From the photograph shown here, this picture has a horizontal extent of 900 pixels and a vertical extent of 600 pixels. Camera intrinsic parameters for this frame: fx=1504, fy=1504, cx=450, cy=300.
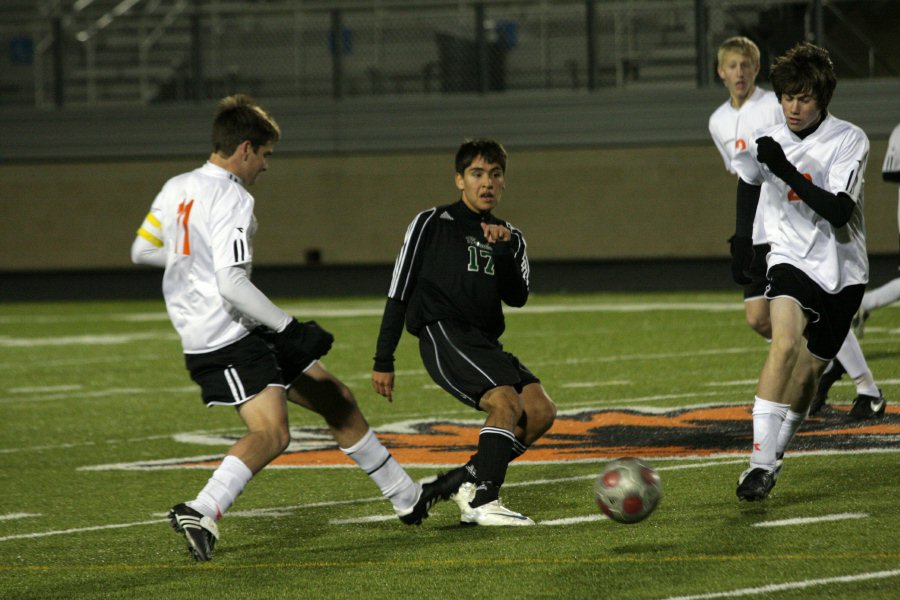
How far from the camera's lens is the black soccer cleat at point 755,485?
6.61 metres

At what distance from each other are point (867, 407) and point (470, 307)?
3.34 m

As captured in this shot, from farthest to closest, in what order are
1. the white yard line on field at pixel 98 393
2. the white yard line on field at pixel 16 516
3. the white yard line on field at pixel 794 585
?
the white yard line on field at pixel 98 393, the white yard line on field at pixel 16 516, the white yard line on field at pixel 794 585

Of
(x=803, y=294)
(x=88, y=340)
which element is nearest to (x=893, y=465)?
(x=803, y=294)

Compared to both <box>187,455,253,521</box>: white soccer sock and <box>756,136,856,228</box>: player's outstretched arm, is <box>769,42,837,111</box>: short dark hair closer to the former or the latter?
<box>756,136,856,228</box>: player's outstretched arm

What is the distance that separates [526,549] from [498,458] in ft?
2.00

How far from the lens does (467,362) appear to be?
667 centimetres

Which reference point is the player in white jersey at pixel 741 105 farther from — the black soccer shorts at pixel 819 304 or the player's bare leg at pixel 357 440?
the player's bare leg at pixel 357 440

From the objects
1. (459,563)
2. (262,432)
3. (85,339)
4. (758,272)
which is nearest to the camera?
(459,563)

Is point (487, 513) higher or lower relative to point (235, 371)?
lower

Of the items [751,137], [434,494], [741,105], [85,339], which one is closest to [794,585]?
[434,494]

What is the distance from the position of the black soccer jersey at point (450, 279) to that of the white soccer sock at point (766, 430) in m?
1.19

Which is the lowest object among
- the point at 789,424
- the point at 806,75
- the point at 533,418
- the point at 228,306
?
the point at 789,424

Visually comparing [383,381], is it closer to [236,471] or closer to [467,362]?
[467,362]

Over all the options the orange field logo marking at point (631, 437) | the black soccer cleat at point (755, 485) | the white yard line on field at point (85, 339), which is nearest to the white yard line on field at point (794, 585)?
the black soccer cleat at point (755, 485)
